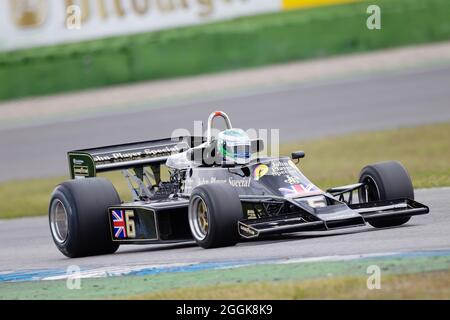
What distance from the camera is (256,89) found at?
26500mm

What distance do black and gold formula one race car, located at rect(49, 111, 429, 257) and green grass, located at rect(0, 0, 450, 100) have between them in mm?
14208

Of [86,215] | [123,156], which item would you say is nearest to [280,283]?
[86,215]

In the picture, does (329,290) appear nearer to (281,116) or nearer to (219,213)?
(219,213)

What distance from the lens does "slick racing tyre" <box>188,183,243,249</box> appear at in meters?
10.3

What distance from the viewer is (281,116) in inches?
935

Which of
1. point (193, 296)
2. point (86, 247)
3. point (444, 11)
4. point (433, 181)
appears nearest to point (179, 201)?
point (86, 247)

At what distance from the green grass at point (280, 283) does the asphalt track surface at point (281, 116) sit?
1179 cm

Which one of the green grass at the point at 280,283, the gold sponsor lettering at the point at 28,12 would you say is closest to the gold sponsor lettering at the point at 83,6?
the gold sponsor lettering at the point at 28,12

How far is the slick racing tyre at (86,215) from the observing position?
11.6 metres

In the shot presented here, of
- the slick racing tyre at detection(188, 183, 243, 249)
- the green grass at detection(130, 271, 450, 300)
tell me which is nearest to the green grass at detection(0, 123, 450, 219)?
the slick racing tyre at detection(188, 183, 243, 249)

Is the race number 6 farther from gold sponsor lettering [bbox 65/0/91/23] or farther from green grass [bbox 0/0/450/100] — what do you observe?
gold sponsor lettering [bbox 65/0/91/23]

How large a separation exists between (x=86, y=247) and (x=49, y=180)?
28.8 feet

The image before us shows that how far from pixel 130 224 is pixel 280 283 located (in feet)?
11.6
